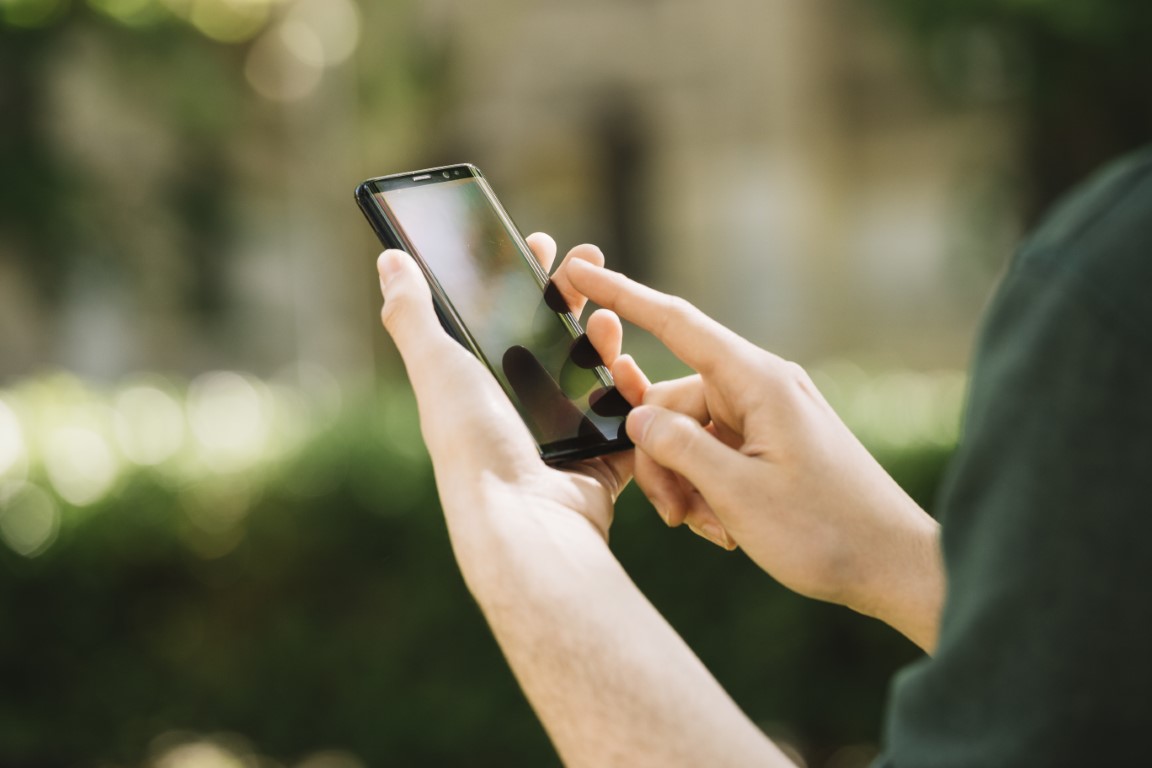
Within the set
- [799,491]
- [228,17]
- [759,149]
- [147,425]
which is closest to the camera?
[799,491]

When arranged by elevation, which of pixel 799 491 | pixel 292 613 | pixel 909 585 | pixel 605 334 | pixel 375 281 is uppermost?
pixel 605 334

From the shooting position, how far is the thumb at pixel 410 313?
1.42 meters

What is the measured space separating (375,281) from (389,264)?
31.6 feet

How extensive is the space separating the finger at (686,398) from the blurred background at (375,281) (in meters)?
2.10

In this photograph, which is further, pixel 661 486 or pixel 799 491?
pixel 661 486

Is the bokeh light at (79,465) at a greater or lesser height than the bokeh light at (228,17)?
lesser

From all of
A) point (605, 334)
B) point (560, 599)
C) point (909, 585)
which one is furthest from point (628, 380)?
point (560, 599)

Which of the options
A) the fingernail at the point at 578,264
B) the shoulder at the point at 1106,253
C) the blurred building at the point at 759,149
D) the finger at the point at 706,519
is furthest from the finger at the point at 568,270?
the blurred building at the point at 759,149

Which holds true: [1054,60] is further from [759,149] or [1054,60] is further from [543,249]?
[543,249]

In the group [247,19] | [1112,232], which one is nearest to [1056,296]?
[1112,232]

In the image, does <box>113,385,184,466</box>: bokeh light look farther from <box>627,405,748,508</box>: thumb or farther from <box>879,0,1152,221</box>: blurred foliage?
<box>879,0,1152,221</box>: blurred foliage

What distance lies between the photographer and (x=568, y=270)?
170 cm

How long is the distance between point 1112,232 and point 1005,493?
0.18m

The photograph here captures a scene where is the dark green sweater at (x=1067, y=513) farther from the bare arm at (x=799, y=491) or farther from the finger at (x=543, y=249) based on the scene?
the finger at (x=543, y=249)
